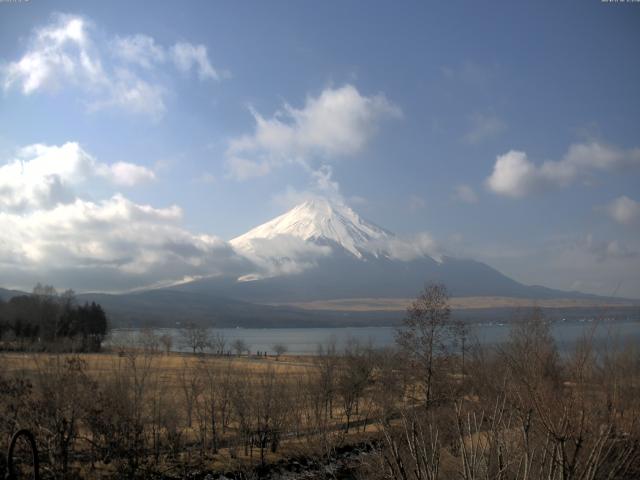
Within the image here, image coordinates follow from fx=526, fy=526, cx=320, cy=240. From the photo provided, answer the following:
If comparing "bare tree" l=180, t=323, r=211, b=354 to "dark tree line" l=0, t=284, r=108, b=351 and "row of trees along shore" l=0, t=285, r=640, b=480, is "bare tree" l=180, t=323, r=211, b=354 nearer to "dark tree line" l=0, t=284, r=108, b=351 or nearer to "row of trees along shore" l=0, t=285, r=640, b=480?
"dark tree line" l=0, t=284, r=108, b=351

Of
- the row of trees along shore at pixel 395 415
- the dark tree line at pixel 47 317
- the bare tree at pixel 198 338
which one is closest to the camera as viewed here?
the row of trees along shore at pixel 395 415

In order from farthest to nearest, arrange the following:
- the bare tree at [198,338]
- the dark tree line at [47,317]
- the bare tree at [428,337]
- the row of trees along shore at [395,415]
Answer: the bare tree at [198,338]
the dark tree line at [47,317]
the bare tree at [428,337]
the row of trees along shore at [395,415]

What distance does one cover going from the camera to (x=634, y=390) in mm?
12648

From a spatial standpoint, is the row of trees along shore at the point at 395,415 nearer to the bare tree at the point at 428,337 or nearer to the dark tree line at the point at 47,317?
the bare tree at the point at 428,337

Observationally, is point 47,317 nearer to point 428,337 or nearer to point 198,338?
point 198,338

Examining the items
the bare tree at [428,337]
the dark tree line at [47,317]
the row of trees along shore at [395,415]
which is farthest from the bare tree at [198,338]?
the bare tree at [428,337]

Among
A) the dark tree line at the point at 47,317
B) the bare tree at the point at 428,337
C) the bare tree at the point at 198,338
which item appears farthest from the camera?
the bare tree at the point at 198,338

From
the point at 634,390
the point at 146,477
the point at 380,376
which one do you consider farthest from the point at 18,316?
the point at 634,390

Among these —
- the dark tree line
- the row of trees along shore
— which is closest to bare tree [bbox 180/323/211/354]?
the dark tree line

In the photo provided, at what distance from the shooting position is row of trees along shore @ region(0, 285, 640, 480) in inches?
244

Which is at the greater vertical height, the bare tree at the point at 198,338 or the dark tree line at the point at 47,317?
the dark tree line at the point at 47,317

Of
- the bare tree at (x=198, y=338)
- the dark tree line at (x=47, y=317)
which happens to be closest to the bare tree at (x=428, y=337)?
the dark tree line at (x=47, y=317)

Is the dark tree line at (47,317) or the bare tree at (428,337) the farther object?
the dark tree line at (47,317)

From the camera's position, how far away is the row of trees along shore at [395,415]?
6.20 m
